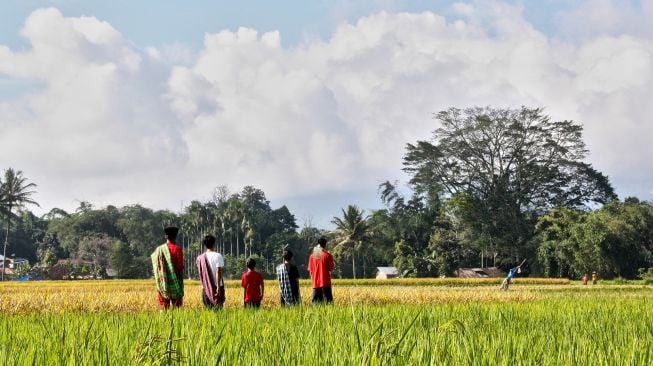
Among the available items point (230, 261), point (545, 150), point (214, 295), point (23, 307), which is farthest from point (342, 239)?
point (214, 295)

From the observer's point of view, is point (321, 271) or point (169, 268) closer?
point (169, 268)

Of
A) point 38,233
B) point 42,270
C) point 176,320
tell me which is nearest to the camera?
point 176,320

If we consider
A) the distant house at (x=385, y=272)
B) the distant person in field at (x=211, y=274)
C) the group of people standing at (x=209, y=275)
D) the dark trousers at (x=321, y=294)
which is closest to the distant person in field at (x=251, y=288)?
the group of people standing at (x=209, y=275)

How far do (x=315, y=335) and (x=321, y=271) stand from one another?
5.98 meters

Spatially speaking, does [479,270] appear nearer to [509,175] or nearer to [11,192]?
[509,175]

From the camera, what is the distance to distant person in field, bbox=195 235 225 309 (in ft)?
28.6

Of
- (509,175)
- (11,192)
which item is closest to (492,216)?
Result: (509,175)

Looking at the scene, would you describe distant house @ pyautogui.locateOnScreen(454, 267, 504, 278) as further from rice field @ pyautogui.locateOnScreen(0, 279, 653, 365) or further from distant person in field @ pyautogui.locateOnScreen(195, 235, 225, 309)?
distant person in field @ pyautogui.locateOnScreen(195, 235, 225, 309)

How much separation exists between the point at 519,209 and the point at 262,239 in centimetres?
3310

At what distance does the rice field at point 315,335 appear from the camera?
2660mm

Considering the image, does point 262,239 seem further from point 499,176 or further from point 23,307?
point 23,307

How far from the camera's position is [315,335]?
4.39 meters

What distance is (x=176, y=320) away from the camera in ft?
20.1

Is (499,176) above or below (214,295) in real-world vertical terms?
above
